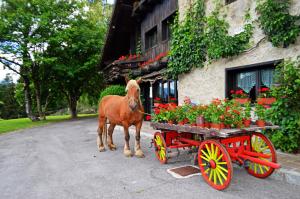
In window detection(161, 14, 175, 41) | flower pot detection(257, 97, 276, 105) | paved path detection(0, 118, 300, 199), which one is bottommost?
paved path detection(0, 118, 300, 199)

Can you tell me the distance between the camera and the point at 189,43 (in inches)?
351

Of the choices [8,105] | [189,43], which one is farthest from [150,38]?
[8,105]

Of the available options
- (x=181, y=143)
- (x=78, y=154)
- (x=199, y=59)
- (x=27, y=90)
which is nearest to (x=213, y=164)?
(x=181, y=143)

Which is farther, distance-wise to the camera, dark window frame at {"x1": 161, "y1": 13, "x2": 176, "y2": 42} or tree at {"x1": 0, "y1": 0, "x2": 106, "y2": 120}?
tree at {"x1": 0, "y1": 0, "x2": 106, "y2": 120}

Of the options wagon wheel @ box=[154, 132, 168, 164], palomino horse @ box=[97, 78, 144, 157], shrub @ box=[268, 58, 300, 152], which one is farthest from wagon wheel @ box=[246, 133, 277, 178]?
palomino horse @ box=[97, 78, 144, 157]

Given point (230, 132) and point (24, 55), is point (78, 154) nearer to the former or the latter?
point (230, 132)

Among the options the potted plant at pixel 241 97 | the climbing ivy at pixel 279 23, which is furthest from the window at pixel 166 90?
the climbing ivy at pixel 279 23

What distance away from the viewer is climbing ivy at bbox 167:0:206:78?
8656 millimetres

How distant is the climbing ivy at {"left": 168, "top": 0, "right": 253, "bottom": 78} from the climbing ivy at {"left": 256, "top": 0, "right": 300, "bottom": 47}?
0.68 m

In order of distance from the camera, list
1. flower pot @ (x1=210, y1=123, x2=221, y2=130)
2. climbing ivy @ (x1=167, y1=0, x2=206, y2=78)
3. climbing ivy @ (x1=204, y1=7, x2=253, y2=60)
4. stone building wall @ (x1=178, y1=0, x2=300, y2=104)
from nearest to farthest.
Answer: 1. flower pot @ (x1=210, y1=123, x2=221, y2=130)
2. stone building wall @ (x1=178, y1=0, x2=300, y2=104)
3. climbing ivy @ (x1=204, y1=7, x2=253, y2=60)
4. climbing ivy @ (x1=167, y1=0, x2=206, y2=78)

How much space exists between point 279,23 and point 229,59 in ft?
6.43

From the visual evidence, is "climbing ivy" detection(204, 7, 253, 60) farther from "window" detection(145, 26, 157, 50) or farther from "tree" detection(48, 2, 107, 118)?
"tree" detection(48, 2, 107, 118)

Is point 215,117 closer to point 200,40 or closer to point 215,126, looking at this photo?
A: point 215,126

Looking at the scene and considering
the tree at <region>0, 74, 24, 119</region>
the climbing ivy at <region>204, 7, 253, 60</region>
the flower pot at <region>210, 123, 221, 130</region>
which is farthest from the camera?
the tree at <region>0, 74, 24, 119</region>
